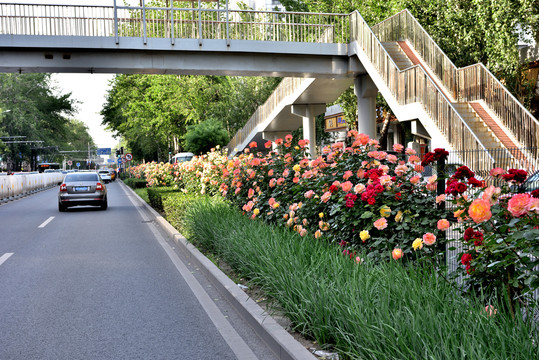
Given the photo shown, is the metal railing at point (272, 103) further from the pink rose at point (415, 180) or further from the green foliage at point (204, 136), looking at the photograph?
the pink rose at point (415, 180)

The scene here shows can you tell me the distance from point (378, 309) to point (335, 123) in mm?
48700

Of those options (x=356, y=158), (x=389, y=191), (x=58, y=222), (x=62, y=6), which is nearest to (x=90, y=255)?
(x=356, y=158)

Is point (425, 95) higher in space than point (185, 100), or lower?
lower

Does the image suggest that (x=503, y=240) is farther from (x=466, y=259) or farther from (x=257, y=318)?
(x=257, y=318)

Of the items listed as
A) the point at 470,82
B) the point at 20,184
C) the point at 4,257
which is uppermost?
the point at 470,82

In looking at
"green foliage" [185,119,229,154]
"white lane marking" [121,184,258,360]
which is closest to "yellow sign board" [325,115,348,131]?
"green foliage" [185,119,229,154]

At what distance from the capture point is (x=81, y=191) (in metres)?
22.2

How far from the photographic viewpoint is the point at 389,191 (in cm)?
618

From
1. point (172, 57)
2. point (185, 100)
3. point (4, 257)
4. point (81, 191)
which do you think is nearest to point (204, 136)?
point (185, 100)

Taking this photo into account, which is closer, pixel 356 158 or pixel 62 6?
pixel 356 158

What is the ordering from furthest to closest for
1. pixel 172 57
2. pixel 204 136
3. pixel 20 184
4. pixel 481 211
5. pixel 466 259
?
pixel 204 136, pixel 20 184, pixel 172 57, pixel 466 259, pixel 481 211

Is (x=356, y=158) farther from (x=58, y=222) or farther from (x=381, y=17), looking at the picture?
(x=381, y=17)

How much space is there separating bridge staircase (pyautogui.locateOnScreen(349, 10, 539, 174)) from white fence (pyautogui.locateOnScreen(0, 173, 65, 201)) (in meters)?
19.2

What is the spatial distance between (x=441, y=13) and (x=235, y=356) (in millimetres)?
23769
